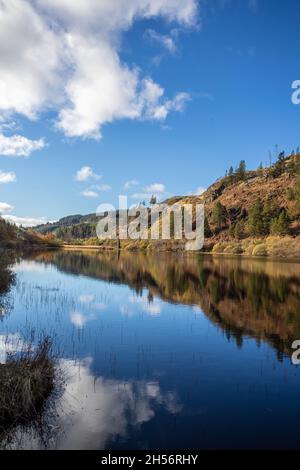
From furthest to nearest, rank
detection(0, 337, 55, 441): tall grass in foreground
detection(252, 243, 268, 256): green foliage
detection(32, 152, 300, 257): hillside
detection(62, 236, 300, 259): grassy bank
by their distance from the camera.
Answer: detection(32, 152, 300, 257): hillside
detection(252, 243, 268, 256): green foliage
detection(62, 236, 300, 259): grassy bank
detection(0, 337, 55, 441): tall grass in foreground

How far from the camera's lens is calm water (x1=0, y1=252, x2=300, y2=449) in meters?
9.69

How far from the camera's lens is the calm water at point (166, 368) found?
969cm

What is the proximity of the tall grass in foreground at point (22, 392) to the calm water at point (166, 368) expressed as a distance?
515 mm

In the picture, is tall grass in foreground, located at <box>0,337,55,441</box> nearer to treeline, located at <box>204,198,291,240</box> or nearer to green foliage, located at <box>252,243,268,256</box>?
green foliage, located at <box>252,243,268,256</box>

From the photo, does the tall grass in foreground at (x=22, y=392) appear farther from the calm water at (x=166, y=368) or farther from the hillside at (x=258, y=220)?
the hillside at (x=258, y=220)

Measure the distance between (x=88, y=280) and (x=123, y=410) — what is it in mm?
36786

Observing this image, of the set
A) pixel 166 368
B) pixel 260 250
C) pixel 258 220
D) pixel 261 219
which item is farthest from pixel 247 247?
pixel 166 368

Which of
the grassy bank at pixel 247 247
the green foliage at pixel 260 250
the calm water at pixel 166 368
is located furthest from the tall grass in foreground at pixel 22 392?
the green foliage at pixel 260 250

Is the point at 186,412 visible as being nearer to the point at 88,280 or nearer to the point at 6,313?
the point at 6,313

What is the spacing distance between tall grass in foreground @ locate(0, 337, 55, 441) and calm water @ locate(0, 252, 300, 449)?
0.52 m

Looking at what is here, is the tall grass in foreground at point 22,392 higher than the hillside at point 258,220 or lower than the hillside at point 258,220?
lower

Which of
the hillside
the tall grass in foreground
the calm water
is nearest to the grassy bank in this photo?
the hillside

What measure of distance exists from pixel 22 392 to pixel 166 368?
6683 millimetres

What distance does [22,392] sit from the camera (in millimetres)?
10070
